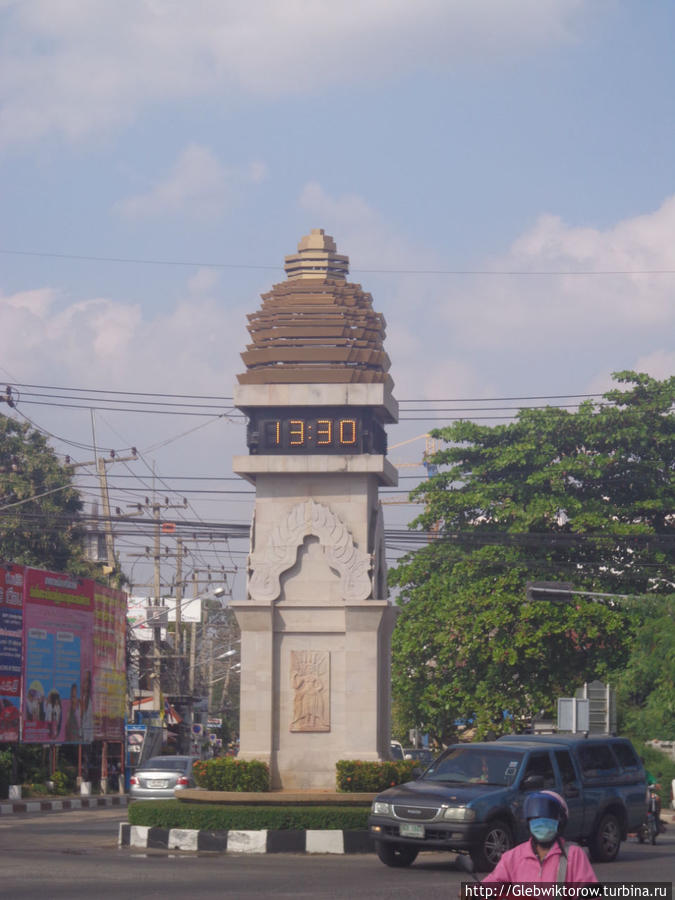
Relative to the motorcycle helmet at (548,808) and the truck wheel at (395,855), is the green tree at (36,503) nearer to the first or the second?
the truck wheel at (395,855)

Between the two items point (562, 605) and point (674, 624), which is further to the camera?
point (562, 605)

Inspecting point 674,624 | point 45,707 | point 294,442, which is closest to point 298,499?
point 294,442

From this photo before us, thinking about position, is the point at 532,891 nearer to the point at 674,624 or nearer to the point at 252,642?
the point at 252,642

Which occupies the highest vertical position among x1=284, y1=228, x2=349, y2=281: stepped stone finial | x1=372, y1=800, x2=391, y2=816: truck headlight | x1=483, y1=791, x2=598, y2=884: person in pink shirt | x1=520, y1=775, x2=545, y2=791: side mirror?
x1=284, y1=228, x2=349, y2=281: stepped stone finial

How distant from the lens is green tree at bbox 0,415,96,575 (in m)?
50.3

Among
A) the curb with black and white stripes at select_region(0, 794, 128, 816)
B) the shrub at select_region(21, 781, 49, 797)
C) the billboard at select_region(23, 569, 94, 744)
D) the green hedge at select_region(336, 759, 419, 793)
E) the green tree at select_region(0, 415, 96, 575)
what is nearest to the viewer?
the green hedge at select_region(336, 759, 419, 793)

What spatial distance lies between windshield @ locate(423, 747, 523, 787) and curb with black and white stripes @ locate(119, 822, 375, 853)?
181 cm

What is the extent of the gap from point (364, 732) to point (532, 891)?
660 inches

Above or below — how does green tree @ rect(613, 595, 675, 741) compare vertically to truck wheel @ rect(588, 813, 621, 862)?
above

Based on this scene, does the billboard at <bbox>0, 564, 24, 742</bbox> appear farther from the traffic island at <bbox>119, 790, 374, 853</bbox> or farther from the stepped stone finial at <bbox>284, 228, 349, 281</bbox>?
the traffic island at <bbox>119, 790, 374, 853</bbox>

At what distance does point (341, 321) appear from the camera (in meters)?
24.5

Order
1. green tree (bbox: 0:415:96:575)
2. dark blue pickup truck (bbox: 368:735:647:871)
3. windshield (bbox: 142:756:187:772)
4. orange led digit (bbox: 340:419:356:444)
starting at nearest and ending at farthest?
dark blue pickup truck (bbox: 368:735:647:871), orange led digit (bbox: 340:419:356:444), windshield (bbox: 142:756:187:772), green tree (bbox: 0:415:96:575)

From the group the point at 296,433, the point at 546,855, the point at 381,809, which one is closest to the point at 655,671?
the point at 296,433

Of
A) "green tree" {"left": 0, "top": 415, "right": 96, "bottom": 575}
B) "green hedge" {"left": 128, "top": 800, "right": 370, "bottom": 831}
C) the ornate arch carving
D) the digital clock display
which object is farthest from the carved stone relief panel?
"green tree" {"left": 0, "top": 415, "right": 96, "bottom": 575}
